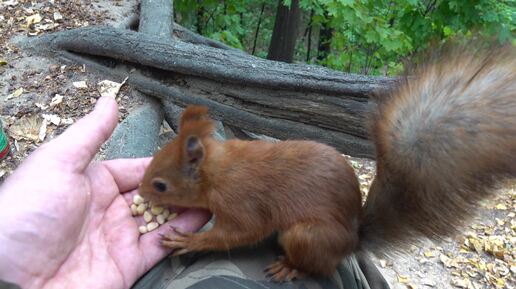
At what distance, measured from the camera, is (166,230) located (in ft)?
5.23

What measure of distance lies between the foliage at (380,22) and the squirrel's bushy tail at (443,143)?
2.86ft

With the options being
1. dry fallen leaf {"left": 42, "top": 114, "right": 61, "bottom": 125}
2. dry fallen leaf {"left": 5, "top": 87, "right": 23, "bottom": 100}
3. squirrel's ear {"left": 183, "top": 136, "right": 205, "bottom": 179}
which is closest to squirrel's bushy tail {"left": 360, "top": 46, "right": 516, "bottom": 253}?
squirrel's ear {"left": 183, "top": 136, "right": 205, "bottom": 179}

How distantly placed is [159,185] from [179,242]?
0.18m

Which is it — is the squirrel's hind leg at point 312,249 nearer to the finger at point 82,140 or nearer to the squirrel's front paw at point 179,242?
the squirrel's front paw at point 179,242

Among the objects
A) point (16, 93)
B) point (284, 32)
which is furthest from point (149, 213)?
point (284, 32)

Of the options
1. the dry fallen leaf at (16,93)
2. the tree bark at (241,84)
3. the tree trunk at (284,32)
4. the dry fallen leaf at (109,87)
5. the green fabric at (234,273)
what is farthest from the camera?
the tree trunk at (284,32)

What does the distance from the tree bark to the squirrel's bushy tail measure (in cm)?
86

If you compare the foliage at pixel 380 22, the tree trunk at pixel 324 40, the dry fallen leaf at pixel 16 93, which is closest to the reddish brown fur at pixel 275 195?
the foliage at pixel 380 22

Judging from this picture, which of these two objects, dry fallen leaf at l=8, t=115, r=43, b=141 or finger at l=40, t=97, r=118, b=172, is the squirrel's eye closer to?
finger at l=40, t=97, r=118, b=172

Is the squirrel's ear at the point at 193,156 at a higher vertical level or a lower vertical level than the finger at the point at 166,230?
higher

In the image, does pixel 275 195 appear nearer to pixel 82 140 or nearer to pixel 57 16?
pixel 82 140

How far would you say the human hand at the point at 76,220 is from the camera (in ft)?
4.42

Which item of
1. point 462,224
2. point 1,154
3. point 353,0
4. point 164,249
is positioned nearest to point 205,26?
point 353,0

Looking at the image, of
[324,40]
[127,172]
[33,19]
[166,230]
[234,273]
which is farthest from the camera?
[324,40]
